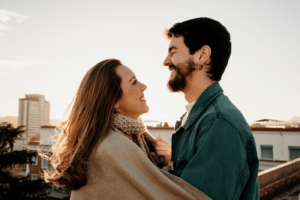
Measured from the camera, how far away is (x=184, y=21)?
7.02 feet

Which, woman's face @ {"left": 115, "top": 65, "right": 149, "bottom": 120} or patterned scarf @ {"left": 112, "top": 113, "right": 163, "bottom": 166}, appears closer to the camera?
patterned scarf @ {"left": 112, "top": 113, "right": 163, "bottom": 166}

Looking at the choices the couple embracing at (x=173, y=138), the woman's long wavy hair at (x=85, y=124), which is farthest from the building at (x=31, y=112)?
the couple embracing at (x=173, y=138)

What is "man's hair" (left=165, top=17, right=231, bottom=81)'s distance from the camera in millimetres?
1968

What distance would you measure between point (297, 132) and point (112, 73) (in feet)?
74.0

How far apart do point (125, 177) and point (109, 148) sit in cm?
22

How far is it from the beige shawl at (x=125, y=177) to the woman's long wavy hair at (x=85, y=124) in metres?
0.08

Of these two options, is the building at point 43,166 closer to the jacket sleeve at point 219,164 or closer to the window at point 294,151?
the window at point 294,151

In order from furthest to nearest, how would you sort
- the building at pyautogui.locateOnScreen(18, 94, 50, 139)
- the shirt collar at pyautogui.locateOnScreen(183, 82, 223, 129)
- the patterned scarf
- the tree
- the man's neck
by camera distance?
the building at pyautogui.locateOnScreen(18, 94, 50, 139) < the tree < the patterned scarf < the man's neck < the shirt collar at pyautogui.locateOnScreen(183, 82, 223, 129)

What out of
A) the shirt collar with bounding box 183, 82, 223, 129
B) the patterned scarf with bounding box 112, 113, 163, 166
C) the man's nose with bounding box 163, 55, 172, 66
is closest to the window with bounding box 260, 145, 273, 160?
the patterned scarf with bounding box 112, 113, 163, 166

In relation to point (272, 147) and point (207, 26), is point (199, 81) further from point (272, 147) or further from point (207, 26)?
point (272, 147)

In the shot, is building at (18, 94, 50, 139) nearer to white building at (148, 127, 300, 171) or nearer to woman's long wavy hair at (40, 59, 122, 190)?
white building at (148, 127, 300, 171)

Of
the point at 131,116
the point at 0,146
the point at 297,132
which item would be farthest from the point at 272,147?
the point at 131,116

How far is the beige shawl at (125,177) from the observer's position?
153 centimetres

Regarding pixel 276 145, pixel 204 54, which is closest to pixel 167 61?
pixel 204 54
